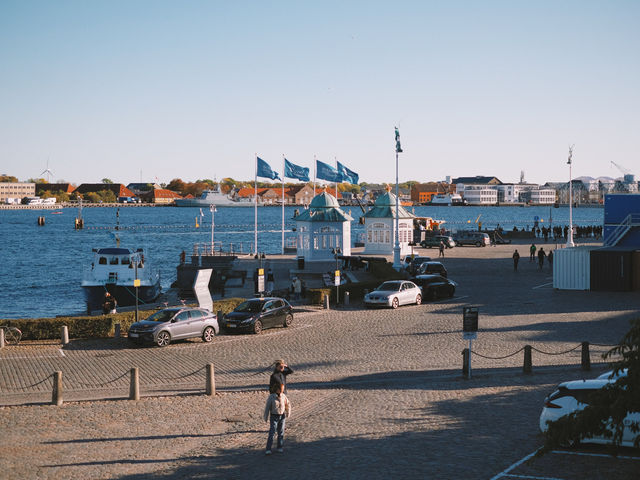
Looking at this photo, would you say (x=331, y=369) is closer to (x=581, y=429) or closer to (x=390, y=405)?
(x=390, y=405)

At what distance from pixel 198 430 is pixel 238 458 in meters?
2.25

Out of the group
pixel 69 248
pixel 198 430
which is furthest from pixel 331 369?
pixel 69 248

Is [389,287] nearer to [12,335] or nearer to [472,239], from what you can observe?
[12,335]

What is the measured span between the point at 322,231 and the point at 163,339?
31922 millimetres

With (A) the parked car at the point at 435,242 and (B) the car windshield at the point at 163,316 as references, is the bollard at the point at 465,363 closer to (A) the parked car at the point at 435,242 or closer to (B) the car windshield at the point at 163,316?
(B) the car windshield at the point at 163,316

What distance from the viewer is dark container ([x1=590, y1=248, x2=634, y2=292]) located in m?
39.0

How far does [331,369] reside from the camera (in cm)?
2188

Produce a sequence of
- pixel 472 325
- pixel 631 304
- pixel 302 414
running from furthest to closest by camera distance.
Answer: pixel 631 304 → pixel 472 325 → pixel 302 414

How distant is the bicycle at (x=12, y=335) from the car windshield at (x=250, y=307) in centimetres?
807

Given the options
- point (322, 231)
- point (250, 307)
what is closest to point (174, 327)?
point (250, 307)

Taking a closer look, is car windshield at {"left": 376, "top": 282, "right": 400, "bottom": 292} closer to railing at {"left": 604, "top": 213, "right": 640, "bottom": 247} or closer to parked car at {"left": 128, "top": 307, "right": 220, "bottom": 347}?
parked car at {"left": 128, "top": 307, "right": 220, "bottom": 347}

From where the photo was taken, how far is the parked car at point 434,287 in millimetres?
36938

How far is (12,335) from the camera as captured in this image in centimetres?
2617

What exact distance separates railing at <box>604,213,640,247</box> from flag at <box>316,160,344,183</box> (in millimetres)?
24755
